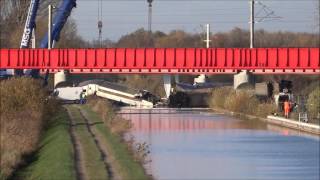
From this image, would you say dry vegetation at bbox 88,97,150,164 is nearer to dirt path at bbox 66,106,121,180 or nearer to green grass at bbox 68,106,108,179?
dirt path at bbox 66,106,121,180

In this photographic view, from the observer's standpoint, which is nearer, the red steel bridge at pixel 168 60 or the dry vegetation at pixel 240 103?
the dry vegetation at pixel 240 103

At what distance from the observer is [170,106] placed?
268 feet

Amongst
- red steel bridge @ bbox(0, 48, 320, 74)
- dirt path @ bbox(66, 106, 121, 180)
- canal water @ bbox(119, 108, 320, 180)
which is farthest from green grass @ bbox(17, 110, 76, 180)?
red steel bridge @ bbox(0, 48, 320, 74)

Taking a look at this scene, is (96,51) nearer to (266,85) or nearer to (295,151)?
(266,85)

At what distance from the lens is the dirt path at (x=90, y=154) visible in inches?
865

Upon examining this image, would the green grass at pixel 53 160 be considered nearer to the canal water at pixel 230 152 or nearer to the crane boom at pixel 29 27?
the canal water at pixel 230 152

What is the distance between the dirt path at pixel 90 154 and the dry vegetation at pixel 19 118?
1.55m

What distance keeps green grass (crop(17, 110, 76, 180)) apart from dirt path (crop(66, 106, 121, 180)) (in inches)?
10.0

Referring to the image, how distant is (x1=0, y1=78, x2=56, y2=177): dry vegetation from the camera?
2692 centimetres

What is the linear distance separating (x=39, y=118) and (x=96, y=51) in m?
29.9

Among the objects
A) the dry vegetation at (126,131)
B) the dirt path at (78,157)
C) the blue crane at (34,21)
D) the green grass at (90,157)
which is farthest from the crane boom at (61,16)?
the dirt path at (78,157)

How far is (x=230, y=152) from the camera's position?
30016 millimetres

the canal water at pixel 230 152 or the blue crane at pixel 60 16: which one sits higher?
the blue crane at pixel 60 16

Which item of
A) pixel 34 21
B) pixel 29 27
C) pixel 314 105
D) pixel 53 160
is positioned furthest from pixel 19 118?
pixel 34 21
